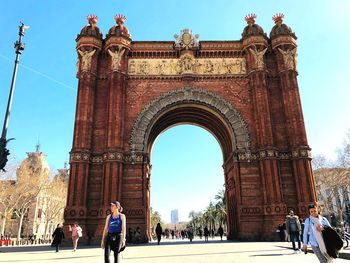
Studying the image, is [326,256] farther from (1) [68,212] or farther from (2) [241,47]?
(2) [241,47]

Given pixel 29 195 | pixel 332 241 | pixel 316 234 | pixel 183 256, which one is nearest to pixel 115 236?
pixel 316 234

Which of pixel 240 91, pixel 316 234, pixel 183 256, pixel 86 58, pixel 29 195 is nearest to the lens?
pixel 316 234

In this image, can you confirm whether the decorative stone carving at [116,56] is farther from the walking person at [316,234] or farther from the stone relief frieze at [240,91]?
the walking person at [316,234]

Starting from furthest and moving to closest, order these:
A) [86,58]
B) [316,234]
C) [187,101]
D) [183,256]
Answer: [187,101] < [86,58] < [183,256] < [316,234]

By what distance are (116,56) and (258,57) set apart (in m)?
11.0

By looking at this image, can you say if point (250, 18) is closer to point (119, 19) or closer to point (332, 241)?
point (119, 19)

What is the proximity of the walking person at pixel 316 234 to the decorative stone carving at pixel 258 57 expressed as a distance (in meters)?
19.4

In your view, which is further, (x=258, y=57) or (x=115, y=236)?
(x=258, y=57)

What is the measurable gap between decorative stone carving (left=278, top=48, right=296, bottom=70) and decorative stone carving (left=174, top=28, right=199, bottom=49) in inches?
266

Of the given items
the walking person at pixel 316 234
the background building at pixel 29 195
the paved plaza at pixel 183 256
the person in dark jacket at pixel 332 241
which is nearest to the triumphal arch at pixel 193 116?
the paved plaza at pixel 183 256

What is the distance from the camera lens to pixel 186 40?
→ 25.3 meters

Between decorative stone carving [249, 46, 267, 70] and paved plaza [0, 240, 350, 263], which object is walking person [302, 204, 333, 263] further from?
decorative stone carving [249, 46, 267, 70]

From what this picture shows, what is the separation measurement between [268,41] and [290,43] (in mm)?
1810

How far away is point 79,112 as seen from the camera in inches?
897
